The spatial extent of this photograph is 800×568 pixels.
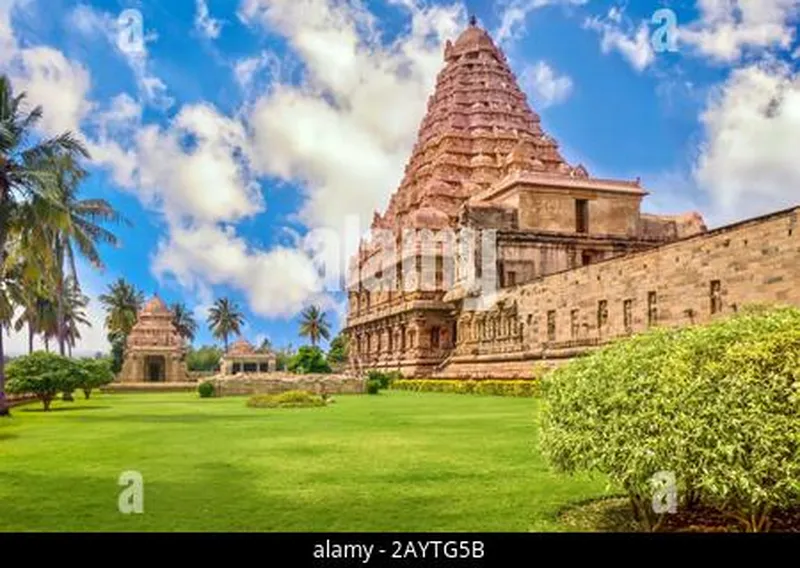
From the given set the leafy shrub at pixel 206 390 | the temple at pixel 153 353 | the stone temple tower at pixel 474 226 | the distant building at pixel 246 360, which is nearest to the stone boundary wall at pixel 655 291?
the stone temple tower at pixel 474 226

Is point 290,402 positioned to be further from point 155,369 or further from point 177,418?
point 155,369

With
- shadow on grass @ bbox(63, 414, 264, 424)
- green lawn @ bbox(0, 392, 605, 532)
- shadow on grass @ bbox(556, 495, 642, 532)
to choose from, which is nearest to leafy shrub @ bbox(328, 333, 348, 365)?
shadow on grass @ bbox(63, 414, 264, 424)

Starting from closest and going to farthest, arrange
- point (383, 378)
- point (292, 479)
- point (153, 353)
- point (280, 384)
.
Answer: point (292, 479) → point (280, 384) → point (383, 378) → point (153, 353)

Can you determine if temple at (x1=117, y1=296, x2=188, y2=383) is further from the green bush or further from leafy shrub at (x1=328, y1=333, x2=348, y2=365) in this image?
the green bush

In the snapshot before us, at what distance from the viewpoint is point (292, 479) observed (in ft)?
33.0

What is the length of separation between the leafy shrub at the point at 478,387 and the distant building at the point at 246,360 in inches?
1276

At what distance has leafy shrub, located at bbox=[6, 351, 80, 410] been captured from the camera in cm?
2920

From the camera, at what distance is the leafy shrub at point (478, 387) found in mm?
31156

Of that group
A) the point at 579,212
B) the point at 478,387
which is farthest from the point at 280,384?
the point at 579,212

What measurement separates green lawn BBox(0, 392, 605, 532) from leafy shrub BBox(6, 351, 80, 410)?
39.4 ft

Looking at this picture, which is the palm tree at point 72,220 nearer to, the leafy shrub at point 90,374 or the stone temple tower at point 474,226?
the leafy shrub at point 90,374

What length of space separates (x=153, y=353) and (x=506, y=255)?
36.4 metres

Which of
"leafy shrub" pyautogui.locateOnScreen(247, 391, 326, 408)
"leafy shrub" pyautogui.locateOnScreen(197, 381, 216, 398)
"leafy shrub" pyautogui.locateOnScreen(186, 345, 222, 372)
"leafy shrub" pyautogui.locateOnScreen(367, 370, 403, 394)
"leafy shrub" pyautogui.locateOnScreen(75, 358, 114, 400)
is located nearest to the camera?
"leafy shrub" pyautogui.locateOnScreen(247, 391, 326, 408)
